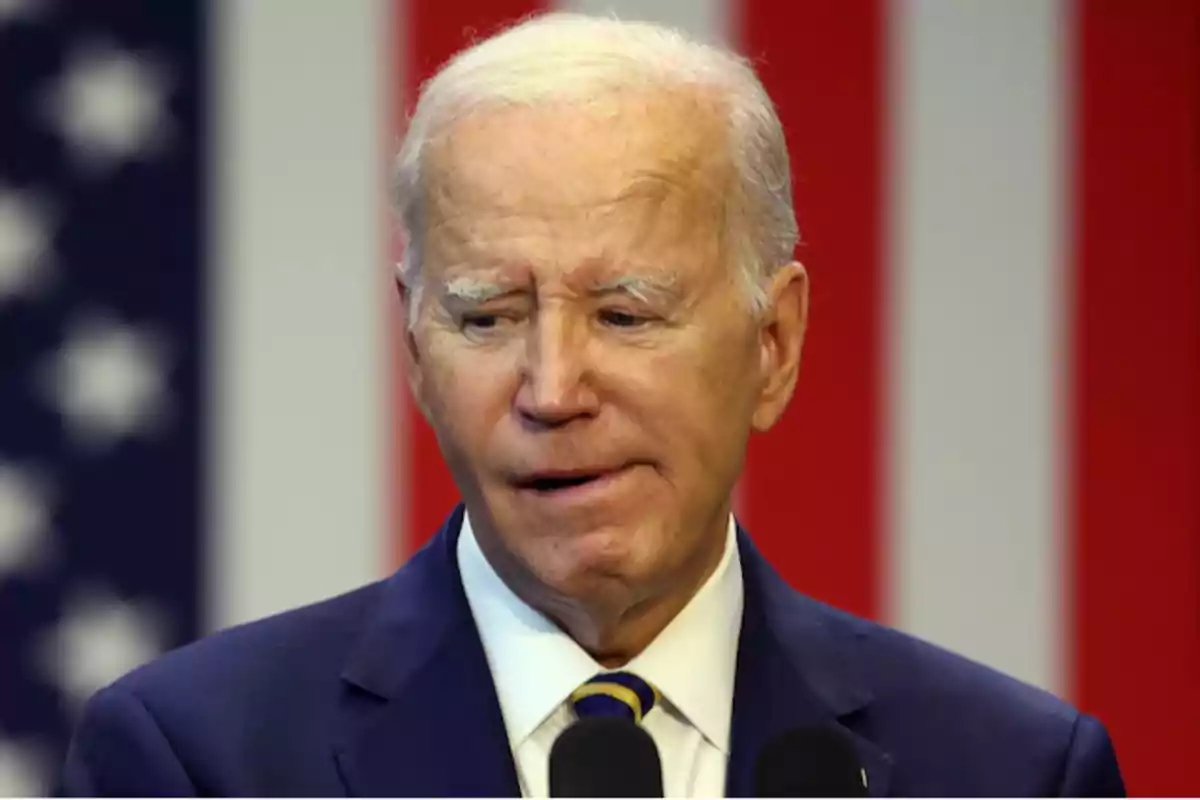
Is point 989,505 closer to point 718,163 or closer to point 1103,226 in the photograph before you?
point 1103,226

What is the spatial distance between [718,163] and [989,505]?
3.91 ft

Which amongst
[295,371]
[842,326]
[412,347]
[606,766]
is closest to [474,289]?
[412,347]

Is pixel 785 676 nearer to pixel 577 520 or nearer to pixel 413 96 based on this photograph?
pixel 577 520

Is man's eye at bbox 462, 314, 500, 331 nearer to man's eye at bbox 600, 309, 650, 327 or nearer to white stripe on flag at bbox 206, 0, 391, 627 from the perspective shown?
man's eye at bbox 600, 309, 650, 327

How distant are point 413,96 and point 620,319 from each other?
116 cm

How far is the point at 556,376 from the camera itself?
1.25 meters

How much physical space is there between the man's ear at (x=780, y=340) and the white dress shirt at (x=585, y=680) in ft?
0.54

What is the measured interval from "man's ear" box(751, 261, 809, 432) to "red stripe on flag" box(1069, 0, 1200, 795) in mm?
1070

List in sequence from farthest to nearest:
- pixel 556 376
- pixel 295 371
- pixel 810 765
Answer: pixel 295 371
pixel 556 376
pixel 810 765

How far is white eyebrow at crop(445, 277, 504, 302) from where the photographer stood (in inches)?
50.6

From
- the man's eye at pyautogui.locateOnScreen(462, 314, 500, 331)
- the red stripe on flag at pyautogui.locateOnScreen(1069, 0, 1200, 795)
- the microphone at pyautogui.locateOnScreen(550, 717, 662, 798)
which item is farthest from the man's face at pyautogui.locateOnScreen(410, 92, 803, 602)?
the red stripe on flag at pyautogui.locateOnScreen(1069, 0, 1200, 795)

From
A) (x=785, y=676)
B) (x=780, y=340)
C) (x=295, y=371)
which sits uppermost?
(x=780, y=340)

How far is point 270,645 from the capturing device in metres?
1.44

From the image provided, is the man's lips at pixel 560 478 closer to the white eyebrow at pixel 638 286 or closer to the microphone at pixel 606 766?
the white eyebrow at pixel 638 286
